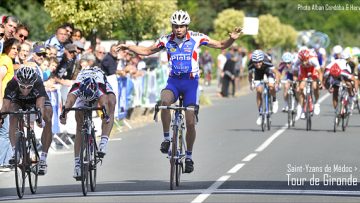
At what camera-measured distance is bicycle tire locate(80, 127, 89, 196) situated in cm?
1382

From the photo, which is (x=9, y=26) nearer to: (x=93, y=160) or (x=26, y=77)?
(x=26, y=77)

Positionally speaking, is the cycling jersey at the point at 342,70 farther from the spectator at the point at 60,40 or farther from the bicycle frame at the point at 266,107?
the spectator at the point at 60,40

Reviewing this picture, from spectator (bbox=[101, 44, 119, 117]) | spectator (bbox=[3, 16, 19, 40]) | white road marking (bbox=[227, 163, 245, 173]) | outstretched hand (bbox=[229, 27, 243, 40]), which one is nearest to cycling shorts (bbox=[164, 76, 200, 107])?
outstretched hand (bbox=[229, 27, 243, 40])

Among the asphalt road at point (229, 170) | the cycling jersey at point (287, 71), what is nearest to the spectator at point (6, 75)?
the asphalt road at point (229, 170)

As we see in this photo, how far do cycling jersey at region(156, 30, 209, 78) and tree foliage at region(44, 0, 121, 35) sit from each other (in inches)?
526

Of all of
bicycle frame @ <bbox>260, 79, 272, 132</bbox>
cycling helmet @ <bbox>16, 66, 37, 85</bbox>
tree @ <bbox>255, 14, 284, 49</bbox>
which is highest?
tree @ <bbox>255, 14, 284, 49</bbox>

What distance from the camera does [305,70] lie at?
27.2 m

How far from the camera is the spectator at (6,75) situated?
56.5ft

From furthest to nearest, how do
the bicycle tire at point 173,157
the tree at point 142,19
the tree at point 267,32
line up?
the tree at point 267,32, the tree at point 142,19, the bicycle tire at point 173,157

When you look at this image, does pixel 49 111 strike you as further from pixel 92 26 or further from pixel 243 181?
pixel 92 26

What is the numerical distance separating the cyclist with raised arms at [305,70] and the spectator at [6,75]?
10248mm

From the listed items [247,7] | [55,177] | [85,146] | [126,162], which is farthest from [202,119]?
[247,7]

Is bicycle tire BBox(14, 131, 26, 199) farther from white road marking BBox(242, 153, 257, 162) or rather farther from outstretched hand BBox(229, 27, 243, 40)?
white road marking BBox(242, 153, 257, 162)

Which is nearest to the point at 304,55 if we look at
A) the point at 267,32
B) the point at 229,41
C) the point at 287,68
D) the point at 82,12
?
the point at 287,68
